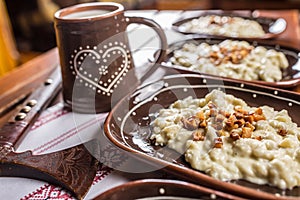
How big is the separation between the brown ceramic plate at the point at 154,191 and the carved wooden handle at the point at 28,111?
14.1 inches

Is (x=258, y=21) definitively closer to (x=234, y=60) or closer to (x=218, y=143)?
(x=234, y=60)

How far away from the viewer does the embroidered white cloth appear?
775 millimetres

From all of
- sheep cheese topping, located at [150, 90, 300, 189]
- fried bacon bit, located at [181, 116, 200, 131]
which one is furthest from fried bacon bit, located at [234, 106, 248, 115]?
fried bacon bit, located at [181, 116, 200, 131]

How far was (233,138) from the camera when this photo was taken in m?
0.77

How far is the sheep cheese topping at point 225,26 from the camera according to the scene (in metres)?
1.46

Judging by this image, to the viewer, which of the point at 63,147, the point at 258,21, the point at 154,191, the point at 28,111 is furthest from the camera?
the point at 258,21

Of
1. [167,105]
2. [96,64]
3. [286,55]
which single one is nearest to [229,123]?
[167,105]

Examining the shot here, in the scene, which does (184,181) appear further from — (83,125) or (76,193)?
(83,125)

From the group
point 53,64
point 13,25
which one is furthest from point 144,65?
point 13,25

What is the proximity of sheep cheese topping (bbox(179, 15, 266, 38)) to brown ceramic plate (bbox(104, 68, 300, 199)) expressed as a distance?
48 cm

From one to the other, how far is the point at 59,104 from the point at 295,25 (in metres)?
1.02

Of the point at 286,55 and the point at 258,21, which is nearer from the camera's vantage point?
the point at 286,55

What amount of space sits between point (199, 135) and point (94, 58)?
0.36m

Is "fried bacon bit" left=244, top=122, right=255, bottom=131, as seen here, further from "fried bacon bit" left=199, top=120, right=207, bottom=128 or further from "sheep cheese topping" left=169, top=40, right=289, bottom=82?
"sheep cheese topping" left=169, top=40, right=289, bottom=82
